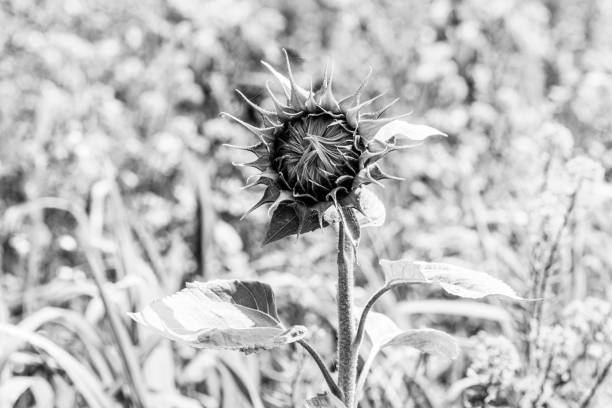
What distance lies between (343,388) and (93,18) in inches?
130

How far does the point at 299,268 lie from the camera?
2.35 m

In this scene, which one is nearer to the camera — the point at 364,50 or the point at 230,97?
the point at 230,97

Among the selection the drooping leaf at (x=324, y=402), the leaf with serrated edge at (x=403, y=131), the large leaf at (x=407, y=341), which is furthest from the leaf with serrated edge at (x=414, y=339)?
the leaf with serrated edge at (x=403, y=131)

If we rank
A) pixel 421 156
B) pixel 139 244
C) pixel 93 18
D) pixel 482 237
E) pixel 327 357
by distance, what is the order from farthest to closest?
1. pixel 93 18
2. pixel 421 156
3. pixel 139 244
4. pixel 482 237
5. pixel 327 357

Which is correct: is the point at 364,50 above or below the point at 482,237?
above

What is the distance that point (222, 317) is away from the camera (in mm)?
916

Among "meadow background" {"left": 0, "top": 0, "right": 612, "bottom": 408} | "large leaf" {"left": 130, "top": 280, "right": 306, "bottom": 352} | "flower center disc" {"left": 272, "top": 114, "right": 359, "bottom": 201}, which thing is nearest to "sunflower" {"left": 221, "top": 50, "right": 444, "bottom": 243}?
"flower center disc" {"left": 272, "top": 114, "right": 359, "bottom": 201}

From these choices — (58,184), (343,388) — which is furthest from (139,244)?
(343,388)

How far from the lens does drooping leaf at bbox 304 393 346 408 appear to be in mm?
880

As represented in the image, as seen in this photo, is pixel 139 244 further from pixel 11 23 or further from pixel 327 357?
pixel 11 23

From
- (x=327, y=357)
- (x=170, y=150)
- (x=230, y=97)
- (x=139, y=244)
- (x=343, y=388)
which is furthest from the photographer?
(x=230, y=97)

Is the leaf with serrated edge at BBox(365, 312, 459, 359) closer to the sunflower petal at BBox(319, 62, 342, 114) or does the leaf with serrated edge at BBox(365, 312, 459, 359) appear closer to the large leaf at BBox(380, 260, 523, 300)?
the large leaf at BBox(380, 260, 523, 300)

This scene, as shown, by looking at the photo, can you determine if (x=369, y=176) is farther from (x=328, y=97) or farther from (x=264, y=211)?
(x=264, y=211)

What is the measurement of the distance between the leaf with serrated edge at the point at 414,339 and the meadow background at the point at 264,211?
28cm
